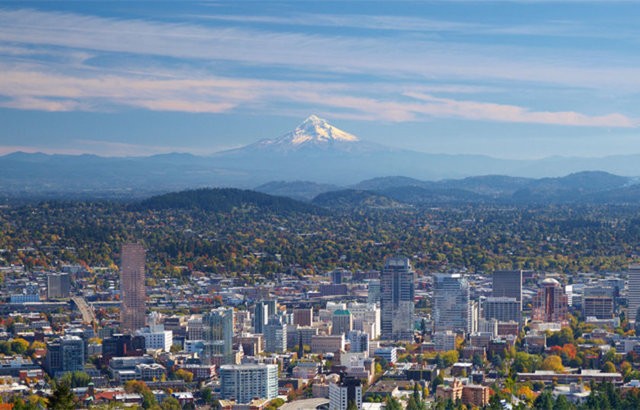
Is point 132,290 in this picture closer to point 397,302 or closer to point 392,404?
point 397,302

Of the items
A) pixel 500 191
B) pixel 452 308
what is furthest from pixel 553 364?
pixel 500 191

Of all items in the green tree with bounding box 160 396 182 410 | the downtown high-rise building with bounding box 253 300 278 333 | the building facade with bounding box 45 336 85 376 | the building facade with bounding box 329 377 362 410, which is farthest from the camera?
the downtown high-rise building with bounding box 253 300 278 333

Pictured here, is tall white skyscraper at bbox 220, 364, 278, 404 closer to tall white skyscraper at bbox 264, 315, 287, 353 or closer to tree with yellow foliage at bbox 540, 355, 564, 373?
tree with yellow foliage at bbox 540, 355, 564, 373

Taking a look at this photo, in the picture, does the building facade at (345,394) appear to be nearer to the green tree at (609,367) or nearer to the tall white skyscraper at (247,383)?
the tall white skyscraper at (247,383)

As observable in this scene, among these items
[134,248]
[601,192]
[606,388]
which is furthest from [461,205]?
[606,388]

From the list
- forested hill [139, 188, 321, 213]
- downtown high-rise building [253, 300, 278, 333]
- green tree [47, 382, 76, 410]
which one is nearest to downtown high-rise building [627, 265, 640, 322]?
downtown high-rise building [253, 300, 278, 333]

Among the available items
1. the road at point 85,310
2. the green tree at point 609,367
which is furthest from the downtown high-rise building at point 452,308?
the road at point 85,310
